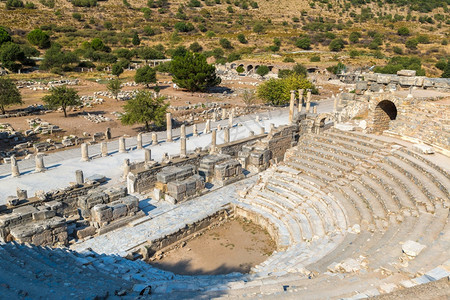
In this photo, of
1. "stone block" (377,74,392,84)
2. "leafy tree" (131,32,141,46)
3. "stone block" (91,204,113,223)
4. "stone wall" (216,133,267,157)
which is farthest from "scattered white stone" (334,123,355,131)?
"leafy tree" (131,32,141,46)

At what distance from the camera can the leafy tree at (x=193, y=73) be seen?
1861 inches

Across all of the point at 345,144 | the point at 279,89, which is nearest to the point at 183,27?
the point at 279,89

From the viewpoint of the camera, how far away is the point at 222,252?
45.2 feet

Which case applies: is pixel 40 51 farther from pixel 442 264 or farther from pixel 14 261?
pixel 442 264

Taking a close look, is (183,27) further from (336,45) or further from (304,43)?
(336,45)

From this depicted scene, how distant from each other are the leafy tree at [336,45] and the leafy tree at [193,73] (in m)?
40.8

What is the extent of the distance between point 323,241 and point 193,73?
38237mm

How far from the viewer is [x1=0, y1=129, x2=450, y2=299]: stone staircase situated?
8492 mm

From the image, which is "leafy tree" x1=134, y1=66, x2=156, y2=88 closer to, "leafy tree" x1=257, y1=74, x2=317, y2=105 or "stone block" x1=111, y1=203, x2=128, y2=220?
"leafy tree" x1=257, y1=74, x2=317, y2=105

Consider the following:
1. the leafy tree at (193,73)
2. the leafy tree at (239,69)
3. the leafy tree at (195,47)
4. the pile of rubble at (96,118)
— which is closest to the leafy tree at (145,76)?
the leafy tree at (193,73)

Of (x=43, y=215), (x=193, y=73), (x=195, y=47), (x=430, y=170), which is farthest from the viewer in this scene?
(x=195, y=47)

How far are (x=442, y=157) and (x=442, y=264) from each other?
804 centimetres

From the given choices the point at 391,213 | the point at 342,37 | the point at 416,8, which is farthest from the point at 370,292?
the point at 416,8

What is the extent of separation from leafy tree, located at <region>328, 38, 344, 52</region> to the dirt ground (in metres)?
71.4
